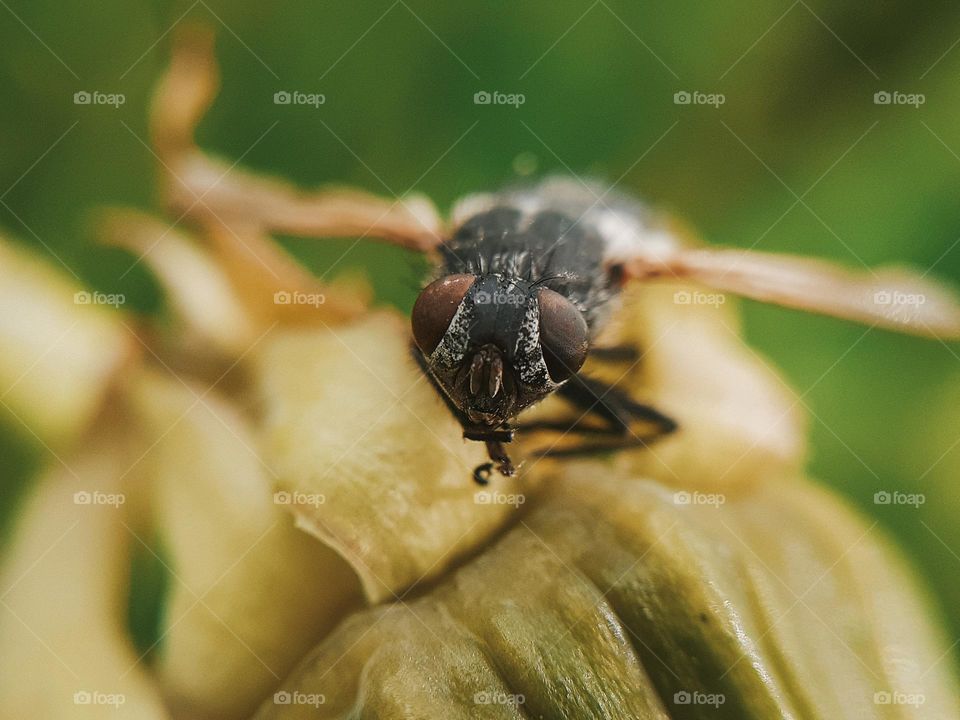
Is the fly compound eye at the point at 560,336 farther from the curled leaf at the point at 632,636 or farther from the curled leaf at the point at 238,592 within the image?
the curled leaf at the point at 238,592

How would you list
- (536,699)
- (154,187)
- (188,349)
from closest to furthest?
(536,699), (188,349), (154,187)

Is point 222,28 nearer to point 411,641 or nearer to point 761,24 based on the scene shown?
point 761,24

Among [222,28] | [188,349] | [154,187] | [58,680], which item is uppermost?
[222,28]

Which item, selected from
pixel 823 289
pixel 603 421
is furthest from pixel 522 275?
pixel 823 289

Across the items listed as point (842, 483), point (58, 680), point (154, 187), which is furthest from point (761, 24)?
point (58, 680)

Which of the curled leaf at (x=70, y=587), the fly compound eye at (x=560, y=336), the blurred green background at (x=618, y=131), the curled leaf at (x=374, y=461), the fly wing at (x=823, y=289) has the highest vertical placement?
the blurred green background at (x=618, y=131)

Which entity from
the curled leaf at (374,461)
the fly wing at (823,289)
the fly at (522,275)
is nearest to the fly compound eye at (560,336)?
the fly at (522,275)

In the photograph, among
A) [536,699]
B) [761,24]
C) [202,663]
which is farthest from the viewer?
[761,24]

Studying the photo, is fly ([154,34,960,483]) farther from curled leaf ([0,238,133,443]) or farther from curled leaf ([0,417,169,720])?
curled leaf ([0,417,169,720])
